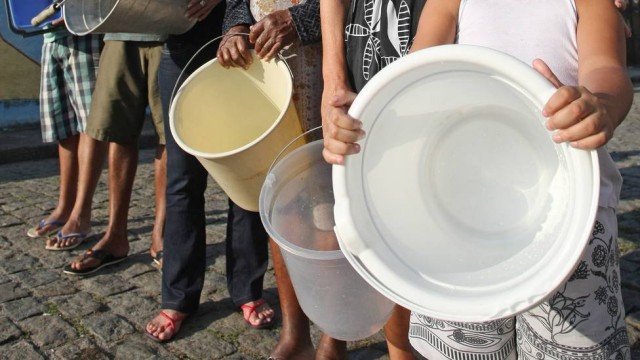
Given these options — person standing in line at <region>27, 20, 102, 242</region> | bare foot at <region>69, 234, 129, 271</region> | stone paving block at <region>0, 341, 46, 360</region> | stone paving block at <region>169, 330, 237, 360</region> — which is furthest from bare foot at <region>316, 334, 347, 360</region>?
person standing in line at <region>27, 20, 102, 242</region>

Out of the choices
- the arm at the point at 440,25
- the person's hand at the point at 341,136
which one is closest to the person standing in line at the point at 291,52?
the arm at the point at 440,25

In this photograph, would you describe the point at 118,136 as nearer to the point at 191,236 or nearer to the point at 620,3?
the point at 191,236

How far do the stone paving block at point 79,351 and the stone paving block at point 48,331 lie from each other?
0.16ft

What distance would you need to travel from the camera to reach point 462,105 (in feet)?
5.62

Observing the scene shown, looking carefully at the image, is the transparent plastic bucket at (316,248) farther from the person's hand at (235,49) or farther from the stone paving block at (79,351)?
the stone paving block at (79,351)

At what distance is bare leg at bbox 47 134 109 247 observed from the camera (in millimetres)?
4223

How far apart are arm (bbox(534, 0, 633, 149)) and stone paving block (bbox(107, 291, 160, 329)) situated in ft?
7.61

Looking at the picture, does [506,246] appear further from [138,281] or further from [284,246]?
[138,281]

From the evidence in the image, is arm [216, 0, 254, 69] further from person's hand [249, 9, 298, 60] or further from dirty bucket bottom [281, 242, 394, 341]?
dirty bucket bottom [281, 242, 394, 341]

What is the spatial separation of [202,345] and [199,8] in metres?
1.40

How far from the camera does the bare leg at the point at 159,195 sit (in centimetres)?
395

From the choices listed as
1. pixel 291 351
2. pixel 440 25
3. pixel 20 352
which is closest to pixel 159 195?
pixel 20 352

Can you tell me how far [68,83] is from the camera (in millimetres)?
4500

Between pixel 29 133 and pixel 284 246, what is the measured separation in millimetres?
7277
